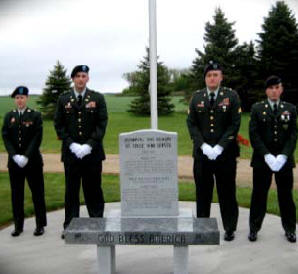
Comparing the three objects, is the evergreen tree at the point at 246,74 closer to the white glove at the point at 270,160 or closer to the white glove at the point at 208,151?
the white glove at the point at 270,160

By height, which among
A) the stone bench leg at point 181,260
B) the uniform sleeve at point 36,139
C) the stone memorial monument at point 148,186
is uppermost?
the uniform sleeve at point 36,139

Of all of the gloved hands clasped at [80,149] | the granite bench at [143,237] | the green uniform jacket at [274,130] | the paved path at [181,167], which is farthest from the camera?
the paved path at [181,167]

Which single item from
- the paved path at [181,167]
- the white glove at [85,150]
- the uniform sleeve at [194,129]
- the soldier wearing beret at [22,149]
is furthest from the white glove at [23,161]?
the paved path at [181,167]

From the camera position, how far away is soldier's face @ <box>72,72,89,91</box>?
5617 mm

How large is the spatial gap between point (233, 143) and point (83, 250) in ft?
6.66

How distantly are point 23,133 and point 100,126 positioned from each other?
92cm

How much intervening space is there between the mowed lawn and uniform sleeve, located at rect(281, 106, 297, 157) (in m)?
9.34

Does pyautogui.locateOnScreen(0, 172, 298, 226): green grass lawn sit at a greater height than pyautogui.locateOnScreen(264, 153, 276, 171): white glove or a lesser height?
lesser

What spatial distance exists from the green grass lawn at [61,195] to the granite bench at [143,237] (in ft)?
8.32

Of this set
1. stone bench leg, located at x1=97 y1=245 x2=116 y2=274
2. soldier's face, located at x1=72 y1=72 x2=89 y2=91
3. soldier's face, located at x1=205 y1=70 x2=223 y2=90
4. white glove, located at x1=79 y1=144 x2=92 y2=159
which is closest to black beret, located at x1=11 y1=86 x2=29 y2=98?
soldier's face, located at x1=72 y1=72 x2=89 y2=91

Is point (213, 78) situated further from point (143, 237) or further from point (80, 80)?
point (143, 237)

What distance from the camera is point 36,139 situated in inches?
227

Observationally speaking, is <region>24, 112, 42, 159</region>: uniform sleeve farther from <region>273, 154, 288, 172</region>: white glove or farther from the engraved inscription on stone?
<region>273, 154, 288, 172</region>: white glove

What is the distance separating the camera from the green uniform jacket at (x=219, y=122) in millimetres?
5465
